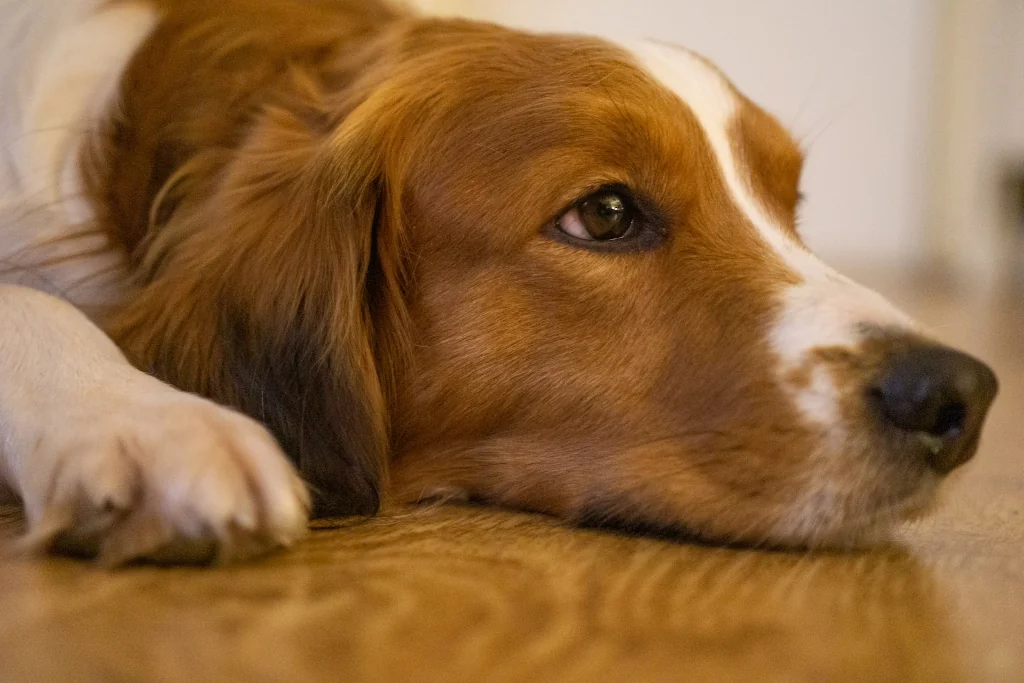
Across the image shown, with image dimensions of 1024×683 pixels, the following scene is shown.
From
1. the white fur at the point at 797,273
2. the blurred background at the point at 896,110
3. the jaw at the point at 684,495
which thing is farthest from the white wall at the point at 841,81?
the jaw at the point at 684,495

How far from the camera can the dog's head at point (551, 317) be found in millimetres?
1218

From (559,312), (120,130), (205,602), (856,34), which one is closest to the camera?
(205,602)

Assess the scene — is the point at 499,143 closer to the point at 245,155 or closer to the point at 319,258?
the point at 319,258

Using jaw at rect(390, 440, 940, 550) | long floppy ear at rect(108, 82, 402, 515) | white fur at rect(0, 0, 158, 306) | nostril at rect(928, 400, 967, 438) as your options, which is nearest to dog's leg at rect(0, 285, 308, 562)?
long floppy ear at rect(108, 82, 402, 515)

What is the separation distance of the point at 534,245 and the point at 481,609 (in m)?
0.56

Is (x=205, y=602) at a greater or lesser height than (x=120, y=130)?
lesser

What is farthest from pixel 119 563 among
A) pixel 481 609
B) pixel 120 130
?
pixel 120 130

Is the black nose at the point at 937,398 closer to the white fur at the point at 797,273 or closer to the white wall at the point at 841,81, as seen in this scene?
the white fur at the point at 797,273

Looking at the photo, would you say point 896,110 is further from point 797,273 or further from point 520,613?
point 520,613

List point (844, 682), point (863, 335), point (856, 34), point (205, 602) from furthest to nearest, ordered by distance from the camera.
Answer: point (856, 34) → point (863, 335) → point (205, 602) → point (844, 682)

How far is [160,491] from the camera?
989 mm

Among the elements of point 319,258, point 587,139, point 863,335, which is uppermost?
point 587,139

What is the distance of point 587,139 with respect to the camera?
4.53 ft

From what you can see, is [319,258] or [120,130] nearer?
[319,258]
